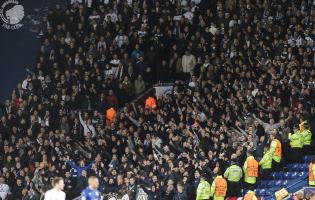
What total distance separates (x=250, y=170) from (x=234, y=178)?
22.1 inches

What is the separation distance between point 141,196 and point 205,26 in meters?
8.22

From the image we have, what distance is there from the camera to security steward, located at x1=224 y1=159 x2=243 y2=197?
27234 mm

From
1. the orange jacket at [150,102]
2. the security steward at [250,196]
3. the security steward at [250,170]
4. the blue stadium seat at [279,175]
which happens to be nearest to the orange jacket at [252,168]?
the security steward at [250,170]

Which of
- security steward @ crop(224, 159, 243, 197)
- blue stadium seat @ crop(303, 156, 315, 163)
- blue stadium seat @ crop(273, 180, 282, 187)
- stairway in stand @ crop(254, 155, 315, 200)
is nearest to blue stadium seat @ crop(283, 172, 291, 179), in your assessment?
stairway in stand @ crop(254, 155, 315, 200)

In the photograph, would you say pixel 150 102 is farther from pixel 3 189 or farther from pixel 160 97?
pixel 3 189

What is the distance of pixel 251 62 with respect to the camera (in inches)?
1223

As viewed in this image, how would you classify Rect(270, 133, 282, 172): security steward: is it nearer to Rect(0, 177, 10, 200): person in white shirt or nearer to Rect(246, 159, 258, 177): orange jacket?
Rect(246, 159, 258, 177): orange jacket

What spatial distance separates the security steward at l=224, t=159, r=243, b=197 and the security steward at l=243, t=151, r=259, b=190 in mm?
198

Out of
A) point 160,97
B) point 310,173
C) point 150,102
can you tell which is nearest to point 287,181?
point 310,173

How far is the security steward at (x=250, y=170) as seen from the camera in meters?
27.2

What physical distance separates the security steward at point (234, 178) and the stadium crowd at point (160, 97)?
2.7 inches

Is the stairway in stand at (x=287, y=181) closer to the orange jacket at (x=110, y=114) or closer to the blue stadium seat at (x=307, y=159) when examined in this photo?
the blue stadium seat at (x=307, y=159)

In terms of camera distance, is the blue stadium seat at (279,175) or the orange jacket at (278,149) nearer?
the orange jacket at (278,149)

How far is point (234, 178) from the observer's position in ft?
89.7
